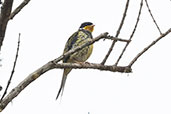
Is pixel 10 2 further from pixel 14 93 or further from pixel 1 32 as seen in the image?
pixel 14 93

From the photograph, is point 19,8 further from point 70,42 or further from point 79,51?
point 70,42

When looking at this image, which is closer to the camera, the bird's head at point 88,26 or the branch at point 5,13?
the branch at point 5,13

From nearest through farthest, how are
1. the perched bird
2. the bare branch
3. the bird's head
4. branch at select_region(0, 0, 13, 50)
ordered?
branch at select_region(0, 0, 13, 50), the bare branch, the perched bird, the bird's head

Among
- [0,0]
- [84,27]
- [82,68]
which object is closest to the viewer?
[0,0]

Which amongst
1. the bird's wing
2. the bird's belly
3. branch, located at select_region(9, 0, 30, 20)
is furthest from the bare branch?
the bird's wing

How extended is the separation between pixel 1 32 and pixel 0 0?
12.6 inches

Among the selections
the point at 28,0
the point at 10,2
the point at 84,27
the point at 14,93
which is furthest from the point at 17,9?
the point at 84,27

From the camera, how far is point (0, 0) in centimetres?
206

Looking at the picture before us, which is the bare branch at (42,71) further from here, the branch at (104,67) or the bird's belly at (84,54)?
the bird's belly at (84,54)

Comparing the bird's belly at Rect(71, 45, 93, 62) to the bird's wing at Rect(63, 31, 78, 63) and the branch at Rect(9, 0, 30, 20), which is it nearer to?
the bird's wing at Rect(63, 31, 78, 63)

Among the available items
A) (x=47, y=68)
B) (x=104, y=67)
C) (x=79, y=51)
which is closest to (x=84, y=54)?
(x=79, y=51)

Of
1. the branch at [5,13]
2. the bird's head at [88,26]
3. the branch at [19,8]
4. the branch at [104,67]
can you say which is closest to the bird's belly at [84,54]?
the bird's head at [88,26]

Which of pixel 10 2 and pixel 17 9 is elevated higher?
pixel 17 9

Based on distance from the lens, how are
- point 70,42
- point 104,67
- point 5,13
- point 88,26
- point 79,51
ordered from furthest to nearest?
point 88,26
point 70,42
point 79,51
point 104,67
point 5,13
